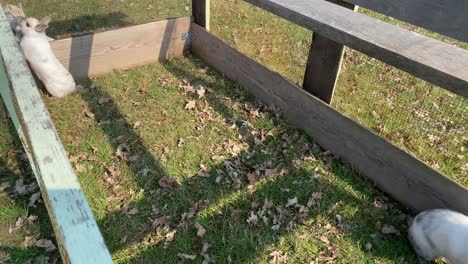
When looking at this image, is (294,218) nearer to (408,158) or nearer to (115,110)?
(408,158)

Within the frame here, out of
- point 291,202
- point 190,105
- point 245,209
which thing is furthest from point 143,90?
point 291,202

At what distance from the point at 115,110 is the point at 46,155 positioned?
3.11 meters

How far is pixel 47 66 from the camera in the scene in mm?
4195

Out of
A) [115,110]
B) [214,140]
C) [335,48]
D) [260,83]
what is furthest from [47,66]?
[335,48]

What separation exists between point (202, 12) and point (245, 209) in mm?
3012

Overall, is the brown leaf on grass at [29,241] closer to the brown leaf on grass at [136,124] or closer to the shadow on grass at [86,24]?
the brown leaf on grass at [136,124]

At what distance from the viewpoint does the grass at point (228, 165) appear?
2918mm

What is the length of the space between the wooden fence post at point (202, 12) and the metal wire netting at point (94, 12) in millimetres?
827

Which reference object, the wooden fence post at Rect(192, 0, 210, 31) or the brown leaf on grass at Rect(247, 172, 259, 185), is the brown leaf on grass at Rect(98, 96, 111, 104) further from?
the brown leaf on grass at Rect(247, 172, 259, 185)

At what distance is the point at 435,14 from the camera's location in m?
2.46

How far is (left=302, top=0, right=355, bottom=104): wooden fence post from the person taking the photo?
351cm

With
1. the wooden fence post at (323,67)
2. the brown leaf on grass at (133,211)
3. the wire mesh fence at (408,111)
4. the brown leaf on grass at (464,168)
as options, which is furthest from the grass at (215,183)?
the brown leaf on grass at (464,168)

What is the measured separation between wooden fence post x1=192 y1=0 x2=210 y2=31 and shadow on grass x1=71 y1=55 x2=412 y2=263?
212 cm

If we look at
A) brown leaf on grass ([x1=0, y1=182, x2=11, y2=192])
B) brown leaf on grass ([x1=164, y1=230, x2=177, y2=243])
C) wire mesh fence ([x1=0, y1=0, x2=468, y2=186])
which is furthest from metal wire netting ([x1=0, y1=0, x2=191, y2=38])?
brown leaf on grass ([x1=164, y1=230, x2=177, y2=243])
